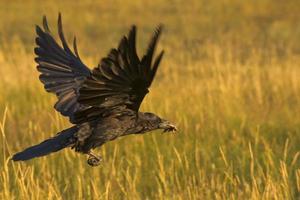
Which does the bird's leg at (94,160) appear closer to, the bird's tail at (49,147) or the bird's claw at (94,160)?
the bird's claw at (94,160)

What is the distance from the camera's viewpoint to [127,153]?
6.00 m

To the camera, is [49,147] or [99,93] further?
[49,147]

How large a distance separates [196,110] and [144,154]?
3.79 feet

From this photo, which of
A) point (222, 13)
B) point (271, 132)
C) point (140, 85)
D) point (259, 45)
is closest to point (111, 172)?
point (140, 85)

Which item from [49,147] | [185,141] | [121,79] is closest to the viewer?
[121,79]

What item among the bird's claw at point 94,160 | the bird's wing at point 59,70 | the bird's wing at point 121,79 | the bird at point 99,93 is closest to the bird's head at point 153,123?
the bird at point 99,93

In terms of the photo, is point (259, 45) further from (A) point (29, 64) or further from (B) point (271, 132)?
(B) point (271, 132)

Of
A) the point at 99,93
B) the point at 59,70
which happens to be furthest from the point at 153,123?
the point at 59,70

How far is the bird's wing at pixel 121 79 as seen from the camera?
3.80m

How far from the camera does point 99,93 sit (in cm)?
415

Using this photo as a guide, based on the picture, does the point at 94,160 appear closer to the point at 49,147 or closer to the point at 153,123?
the point at 49,147

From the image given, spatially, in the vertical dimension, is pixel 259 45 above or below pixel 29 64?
above

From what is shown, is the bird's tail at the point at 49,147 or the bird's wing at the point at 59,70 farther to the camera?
the bird's wing at the point at 59,70

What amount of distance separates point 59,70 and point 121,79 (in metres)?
1.27
